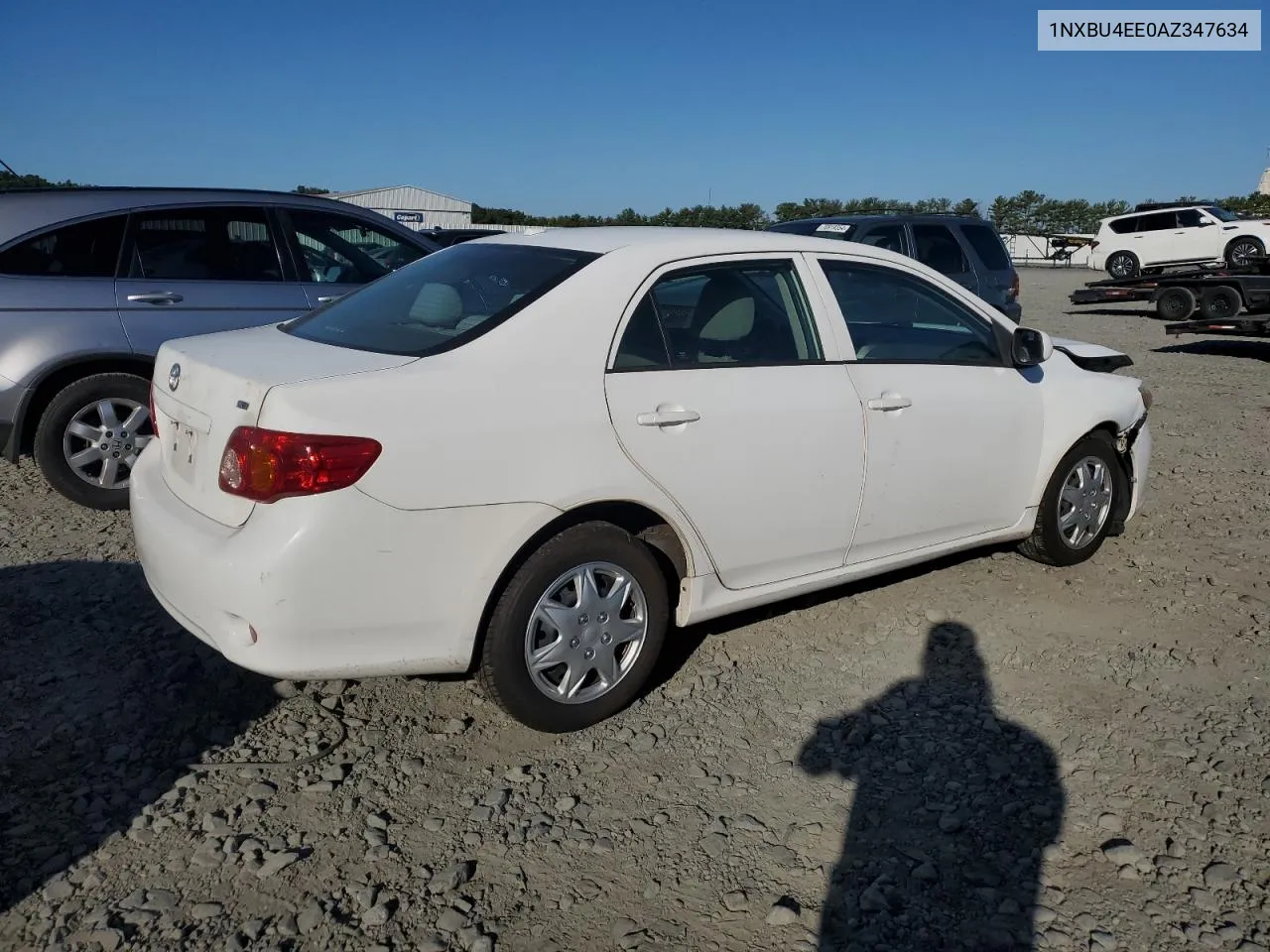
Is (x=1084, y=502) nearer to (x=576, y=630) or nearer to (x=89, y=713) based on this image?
(x=576, y=630)

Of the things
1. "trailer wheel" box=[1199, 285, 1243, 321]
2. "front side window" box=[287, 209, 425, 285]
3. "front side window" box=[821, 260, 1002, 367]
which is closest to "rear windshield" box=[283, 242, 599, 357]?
"front side window" box=[821, 260, 1002, 367]

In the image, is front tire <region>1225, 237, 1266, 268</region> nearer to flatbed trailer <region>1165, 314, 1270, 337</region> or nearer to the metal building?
flatbed trailer <region>1165, 314, 1270, 337</region>

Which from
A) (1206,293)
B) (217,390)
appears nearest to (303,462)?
(217,390)

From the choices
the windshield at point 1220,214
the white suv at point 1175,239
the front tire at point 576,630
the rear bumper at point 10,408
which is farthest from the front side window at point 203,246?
the windshield at point 1220,214

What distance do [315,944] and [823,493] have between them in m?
2.30

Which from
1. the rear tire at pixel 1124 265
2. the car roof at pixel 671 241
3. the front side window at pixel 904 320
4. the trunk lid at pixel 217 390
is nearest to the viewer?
A: the trunk lid at pixel 217 390

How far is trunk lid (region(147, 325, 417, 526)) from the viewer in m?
3.15

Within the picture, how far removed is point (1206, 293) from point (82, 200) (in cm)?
1646

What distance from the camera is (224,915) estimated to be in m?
2.65

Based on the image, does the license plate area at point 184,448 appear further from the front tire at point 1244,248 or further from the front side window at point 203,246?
the front tire at point 1244,248

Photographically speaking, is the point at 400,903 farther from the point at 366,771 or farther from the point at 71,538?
the point at 71,538

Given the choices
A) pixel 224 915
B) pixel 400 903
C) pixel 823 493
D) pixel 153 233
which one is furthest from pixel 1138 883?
pixel 153 233

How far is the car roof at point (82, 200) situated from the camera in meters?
5.75

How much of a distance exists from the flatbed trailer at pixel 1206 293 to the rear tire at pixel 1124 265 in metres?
5.78
